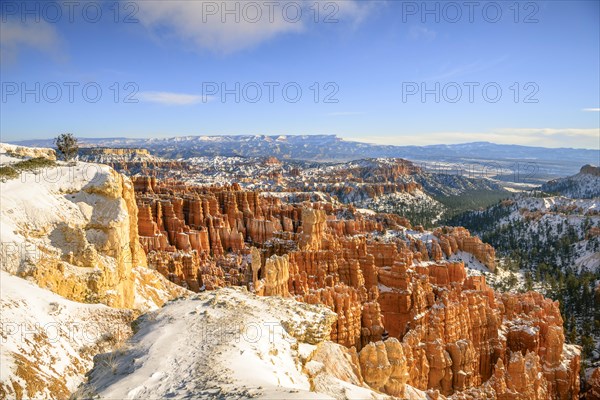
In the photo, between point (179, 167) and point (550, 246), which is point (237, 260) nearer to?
point (550, 246)

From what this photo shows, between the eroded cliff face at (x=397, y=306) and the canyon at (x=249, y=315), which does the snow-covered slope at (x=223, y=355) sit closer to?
the canyon at (x=249, y=315)

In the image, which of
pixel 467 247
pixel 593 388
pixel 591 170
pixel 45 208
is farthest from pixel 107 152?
pixel 591 170

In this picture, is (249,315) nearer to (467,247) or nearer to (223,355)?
(223,355)

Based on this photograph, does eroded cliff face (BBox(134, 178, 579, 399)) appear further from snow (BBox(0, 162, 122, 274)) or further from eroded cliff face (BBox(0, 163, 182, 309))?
snow (BBox(0, 162, 122, 274))

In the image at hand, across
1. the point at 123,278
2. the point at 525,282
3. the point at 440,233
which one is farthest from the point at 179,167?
the point at 123,278

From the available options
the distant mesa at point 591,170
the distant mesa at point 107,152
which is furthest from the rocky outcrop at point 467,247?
the distant mesa at point 107,152
